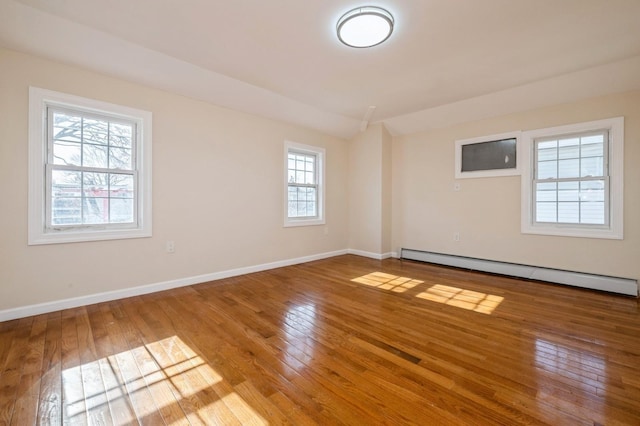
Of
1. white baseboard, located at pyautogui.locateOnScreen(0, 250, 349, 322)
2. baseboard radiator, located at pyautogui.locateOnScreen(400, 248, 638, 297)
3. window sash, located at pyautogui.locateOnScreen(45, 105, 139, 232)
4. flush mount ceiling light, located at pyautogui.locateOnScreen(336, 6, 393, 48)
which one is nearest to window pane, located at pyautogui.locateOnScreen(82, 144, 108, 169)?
window sash, located at pyautogui.locateOnScreen(45, 105, 139, 232)

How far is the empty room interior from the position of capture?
62.9 inches

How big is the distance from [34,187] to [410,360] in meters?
3.57

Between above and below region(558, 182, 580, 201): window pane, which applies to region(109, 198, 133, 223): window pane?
below

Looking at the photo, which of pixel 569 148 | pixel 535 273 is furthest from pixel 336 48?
pixel 535 273

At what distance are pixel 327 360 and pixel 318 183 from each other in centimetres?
369

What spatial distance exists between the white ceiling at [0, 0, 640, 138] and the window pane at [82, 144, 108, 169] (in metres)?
0.80

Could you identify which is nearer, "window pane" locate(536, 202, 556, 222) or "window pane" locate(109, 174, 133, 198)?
"window pane" locate(109, 174, 133, 198)

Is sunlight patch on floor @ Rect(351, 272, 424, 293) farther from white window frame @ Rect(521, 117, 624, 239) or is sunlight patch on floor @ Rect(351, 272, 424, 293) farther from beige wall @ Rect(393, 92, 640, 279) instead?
white window frame @ Rect(521, 117, 624, 239)

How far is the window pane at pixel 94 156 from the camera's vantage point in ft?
9.35

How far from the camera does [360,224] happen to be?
5.47 m

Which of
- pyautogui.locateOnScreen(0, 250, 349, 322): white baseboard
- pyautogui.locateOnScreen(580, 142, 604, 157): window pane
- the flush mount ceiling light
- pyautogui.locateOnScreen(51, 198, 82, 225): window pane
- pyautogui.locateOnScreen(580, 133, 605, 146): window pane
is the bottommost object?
pyautogui.locateOnScreen(0, 250, 349, 322): white baseboard

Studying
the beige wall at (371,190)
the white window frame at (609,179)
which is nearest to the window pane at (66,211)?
the beige wall at (371,190)

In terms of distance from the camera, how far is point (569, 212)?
3668 mm

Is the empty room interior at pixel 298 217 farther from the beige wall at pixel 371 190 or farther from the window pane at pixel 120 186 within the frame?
the beige wall at pixel 371 190
